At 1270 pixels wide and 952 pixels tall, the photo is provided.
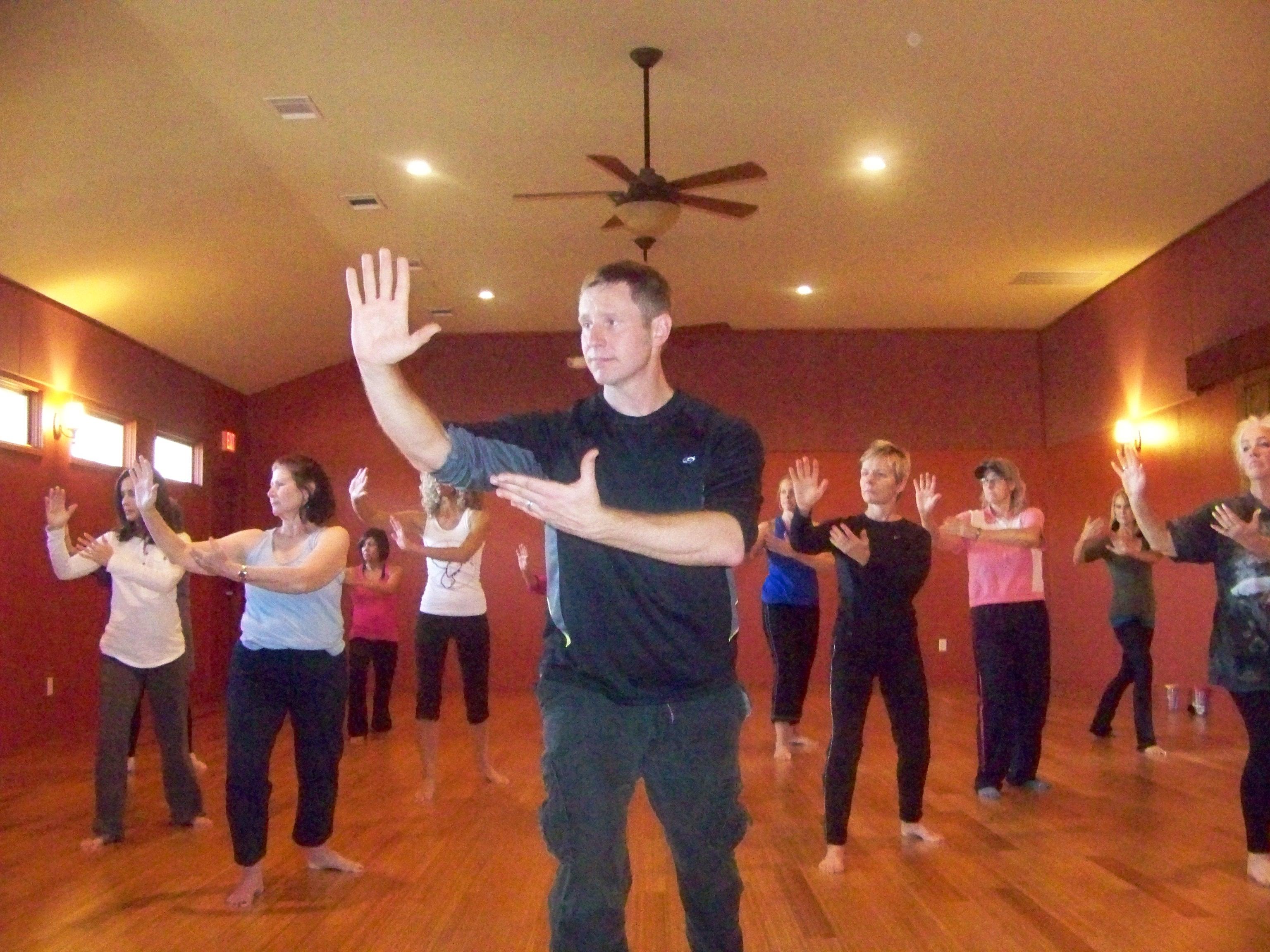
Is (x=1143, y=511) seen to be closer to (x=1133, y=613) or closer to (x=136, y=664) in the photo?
(x=1133, y=613)

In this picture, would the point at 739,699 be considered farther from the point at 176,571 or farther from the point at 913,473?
the point at 913,473

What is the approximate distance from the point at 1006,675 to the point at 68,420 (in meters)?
6.83

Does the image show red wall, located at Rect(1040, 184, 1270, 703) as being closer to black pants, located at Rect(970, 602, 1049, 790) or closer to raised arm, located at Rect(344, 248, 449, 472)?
black pants, located at Rect(970, 602, 1049, 790)

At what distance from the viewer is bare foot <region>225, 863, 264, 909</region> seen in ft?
11.6

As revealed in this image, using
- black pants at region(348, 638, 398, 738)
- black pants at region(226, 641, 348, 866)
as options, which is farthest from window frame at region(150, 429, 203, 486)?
black pants at region(226, 641, 348, 866)

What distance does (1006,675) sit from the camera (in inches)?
195

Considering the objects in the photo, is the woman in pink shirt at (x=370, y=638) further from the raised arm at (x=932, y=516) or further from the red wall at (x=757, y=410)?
the red wall at (x=757, y=410)

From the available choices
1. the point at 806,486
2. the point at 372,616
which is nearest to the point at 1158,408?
the point at 372,616

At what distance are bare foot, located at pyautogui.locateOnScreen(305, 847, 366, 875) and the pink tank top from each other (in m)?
3.36

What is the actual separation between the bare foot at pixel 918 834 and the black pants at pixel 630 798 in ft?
7.46

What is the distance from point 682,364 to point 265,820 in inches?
348

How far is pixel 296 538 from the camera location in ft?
12.4

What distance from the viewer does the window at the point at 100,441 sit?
8523 millimetres

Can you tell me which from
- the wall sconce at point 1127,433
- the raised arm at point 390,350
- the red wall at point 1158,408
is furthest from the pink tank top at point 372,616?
the wall sconce at point 1127,433
